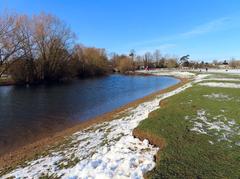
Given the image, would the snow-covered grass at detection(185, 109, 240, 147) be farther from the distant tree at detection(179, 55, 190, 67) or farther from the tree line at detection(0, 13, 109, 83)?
the distant tree at detection(179, 55, 190, 67)

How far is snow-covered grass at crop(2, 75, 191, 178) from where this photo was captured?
17.6 ft

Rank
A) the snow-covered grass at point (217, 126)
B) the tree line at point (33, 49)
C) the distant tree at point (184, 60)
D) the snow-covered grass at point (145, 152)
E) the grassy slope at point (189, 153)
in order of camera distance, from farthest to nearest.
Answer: the distant tree at point (184, 60) → the tree line at point (33, 49) → the snow-covered grass at point (217, 126) → the snow-covered grass at point (145, 152) → the grassy slope at point (189, 153)

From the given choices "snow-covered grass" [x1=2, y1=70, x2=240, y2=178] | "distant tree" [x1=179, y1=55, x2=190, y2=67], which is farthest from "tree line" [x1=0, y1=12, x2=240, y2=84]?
"distant tree" [x1=179, y1=55, x2=190, y2=67]

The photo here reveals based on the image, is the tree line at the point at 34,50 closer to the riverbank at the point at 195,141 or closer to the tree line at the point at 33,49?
the tree line at the point at 33,49

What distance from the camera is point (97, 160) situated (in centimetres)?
606

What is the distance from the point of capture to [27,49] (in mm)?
46781

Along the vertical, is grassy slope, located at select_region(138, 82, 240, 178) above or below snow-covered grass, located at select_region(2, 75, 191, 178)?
above

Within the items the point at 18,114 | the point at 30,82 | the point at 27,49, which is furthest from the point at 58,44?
the point at 18,114

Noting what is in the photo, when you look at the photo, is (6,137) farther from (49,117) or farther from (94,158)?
(94,158)

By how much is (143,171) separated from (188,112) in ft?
19.4

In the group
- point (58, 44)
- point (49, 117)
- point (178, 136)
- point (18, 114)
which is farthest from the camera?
point (58, 44)

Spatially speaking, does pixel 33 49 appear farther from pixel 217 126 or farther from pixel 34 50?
pixel 217 126

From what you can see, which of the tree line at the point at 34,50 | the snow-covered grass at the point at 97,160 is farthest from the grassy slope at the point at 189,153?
the tree line at the point at 34,50

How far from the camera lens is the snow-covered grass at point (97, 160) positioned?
5.38m
